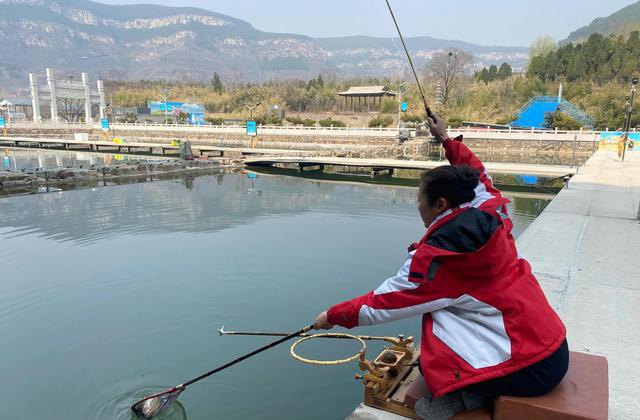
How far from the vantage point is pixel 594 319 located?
3670mm

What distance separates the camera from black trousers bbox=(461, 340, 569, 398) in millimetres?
1860

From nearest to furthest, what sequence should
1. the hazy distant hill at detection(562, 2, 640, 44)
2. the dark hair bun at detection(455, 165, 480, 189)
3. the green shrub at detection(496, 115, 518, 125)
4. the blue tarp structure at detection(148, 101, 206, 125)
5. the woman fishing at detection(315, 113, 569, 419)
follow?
the woman fishing at detection(315, 113, 569, 419) → the dark hair bun at detection(455, 165, 480, 189) → the green shrub at detection(496, 115, 518, 125) → the blue tarp structure at detection(148, 101, 206, 125) → the hazy distant hill at detection(562, 2, 640, 44)

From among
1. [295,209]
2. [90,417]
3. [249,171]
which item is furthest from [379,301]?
[249,171]

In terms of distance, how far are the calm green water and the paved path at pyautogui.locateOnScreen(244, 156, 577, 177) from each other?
5.89 metres

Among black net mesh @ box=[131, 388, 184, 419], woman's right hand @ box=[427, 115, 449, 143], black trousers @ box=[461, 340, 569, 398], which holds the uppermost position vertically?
woman's right hand @ box=[427, 115, 449, 143]

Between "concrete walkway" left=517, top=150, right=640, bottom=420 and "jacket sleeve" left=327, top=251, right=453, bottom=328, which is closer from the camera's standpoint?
"jacket sleeve" left=327, top=251, right=453, bottom=328

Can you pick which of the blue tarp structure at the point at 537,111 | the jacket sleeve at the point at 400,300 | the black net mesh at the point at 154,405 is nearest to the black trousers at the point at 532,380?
the jacket sleeve at the point at 400,300

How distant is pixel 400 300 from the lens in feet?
6.40

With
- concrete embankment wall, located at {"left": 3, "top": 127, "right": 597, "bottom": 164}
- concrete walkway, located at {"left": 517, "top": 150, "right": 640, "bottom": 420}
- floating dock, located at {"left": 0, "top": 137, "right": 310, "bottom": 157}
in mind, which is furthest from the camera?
floating dock, located at {"left": 0, "top": 137, "right": 310, "bottom": 157}

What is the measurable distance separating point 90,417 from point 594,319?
4.46 meters

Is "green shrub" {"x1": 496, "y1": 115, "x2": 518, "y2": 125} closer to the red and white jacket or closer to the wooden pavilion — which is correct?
the wooden pavilion

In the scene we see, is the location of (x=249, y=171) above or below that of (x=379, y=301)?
below

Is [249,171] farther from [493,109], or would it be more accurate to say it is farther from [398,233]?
[493,109]

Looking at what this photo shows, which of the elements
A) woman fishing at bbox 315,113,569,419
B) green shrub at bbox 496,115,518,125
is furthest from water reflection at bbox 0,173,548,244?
green shrub at bbox 496,115,518,125
